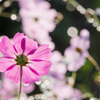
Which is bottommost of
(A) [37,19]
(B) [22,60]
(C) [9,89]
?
(B) [22,60]

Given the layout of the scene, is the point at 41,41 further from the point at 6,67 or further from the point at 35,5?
the point at 6,67

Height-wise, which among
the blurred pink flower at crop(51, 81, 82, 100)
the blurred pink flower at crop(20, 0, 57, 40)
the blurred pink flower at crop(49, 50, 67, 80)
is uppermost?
the blurred pink flower at crop(20, 0, 57, 40)

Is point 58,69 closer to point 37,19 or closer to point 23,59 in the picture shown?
point 37,19

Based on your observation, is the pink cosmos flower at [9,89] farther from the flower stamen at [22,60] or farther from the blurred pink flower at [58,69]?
the flower stamen at [22,60]

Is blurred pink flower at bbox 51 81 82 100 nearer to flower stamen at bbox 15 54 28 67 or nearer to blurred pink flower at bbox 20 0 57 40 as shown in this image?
blurred pink flower at bbox 20 0 57 40

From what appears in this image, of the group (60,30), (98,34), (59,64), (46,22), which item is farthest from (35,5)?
(98,34)

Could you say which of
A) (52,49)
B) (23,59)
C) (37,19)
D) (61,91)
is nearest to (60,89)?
(61,91)

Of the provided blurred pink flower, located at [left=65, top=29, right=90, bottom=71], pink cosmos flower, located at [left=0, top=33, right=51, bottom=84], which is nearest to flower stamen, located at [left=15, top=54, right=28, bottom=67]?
pink cosmos flower, located at [left=0, top=33, right=51, bottom=84]
